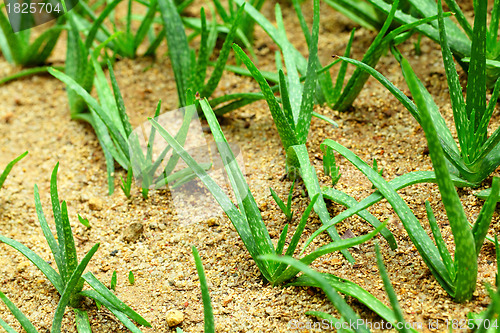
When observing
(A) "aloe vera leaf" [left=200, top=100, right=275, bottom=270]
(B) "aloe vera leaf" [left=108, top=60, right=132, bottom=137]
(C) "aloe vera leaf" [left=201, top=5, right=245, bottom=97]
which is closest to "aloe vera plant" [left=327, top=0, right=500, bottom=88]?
(C) "aloe vera leaf" [left=201, top=5, right=245, bottom=97]

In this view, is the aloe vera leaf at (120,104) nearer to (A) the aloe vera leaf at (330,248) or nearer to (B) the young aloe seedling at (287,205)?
(B) the young aloe seedling at (287,205)

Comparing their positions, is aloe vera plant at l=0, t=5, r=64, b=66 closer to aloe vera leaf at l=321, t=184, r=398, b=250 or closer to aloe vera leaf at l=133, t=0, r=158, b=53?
aloe vera leaf at l=133, t=0, r=158, b=53

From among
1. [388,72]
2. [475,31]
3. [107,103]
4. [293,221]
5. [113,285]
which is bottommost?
[113,285]

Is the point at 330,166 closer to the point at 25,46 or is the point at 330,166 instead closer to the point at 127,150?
the point at 127,150

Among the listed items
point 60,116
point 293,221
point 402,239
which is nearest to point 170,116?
point 60,116

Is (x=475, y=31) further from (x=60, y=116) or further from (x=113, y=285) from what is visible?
(x=60, y=116)

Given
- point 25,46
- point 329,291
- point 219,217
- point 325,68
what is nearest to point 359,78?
point 325,68

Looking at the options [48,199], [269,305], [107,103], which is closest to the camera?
[269,305]
